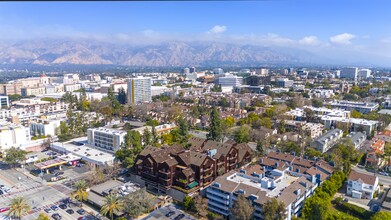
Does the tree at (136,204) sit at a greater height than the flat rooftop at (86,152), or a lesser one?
greater

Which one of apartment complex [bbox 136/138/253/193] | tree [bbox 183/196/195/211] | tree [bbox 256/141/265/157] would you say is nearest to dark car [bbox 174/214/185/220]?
tree [bbox 183/196/195/211]

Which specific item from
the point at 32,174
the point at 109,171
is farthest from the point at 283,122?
the point at 32,174

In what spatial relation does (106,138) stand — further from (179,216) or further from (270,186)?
(270,186)

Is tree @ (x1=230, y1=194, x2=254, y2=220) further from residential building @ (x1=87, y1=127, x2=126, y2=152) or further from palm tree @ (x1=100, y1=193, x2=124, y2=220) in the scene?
residential building @ (x1=87, y1=127, x2=126, y2=152)

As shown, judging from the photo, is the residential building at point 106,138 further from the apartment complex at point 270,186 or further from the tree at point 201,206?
the tree at point 201,206

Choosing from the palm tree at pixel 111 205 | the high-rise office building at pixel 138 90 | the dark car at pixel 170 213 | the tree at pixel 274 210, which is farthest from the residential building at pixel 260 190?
the high-rise office building at pixel 138 90

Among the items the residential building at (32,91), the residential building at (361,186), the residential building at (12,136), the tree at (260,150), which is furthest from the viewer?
the residential building at (32,91)

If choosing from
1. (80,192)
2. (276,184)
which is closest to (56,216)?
(80,192)
